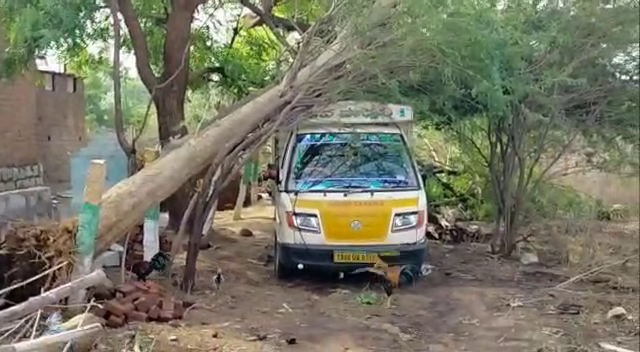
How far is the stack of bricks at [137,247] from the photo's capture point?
30.0 feet

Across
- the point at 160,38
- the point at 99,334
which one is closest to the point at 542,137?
the point at 160,38

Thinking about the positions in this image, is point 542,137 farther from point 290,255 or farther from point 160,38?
point 160,38

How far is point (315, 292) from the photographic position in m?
9.39

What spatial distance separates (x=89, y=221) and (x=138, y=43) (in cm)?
388

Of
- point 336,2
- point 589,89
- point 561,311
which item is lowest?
point 561,311

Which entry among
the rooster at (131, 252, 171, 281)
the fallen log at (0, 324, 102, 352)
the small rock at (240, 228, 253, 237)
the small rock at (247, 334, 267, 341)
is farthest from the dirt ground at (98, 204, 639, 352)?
the small rock at (240, 228, 253, 237)

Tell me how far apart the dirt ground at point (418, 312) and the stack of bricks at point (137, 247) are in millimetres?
555

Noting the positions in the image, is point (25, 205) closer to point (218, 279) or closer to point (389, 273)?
point (218, 279)

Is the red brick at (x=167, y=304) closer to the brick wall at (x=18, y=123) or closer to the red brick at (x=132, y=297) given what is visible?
the red brick at (x=132, y=297)

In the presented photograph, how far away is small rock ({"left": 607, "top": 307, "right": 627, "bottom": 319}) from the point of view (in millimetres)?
8500

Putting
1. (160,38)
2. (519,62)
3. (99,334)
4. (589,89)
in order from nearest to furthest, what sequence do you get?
(99,334) → (519,62) → (589,89) → (160,38)

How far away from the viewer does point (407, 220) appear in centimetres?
945

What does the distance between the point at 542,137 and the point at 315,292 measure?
4032 mm

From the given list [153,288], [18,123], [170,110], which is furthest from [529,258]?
[18,123]
